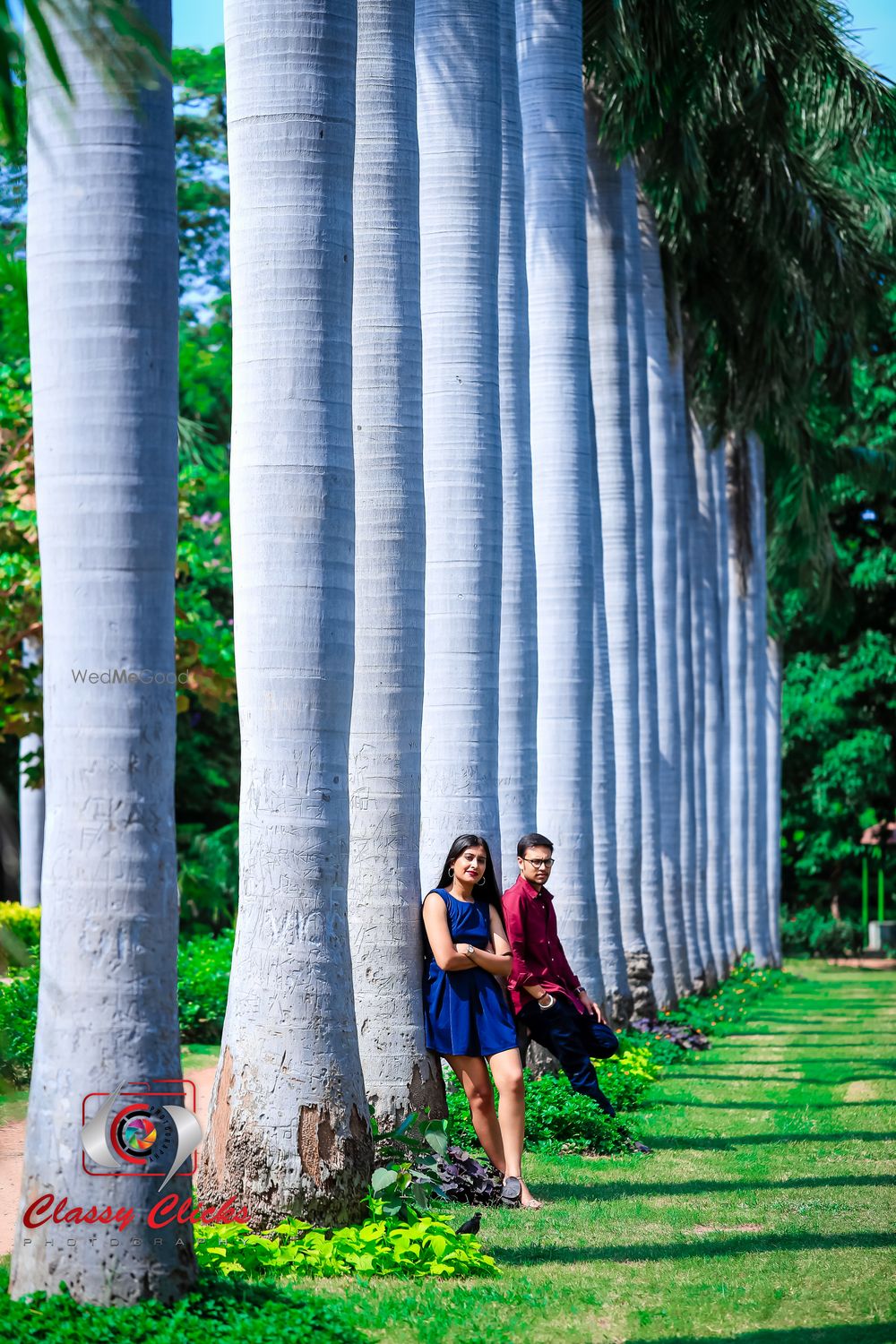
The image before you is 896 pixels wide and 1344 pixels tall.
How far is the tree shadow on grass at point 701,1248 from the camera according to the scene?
7.79 meters

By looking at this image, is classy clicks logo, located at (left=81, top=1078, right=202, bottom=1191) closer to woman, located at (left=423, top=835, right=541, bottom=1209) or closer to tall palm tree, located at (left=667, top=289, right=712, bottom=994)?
woman, located at (left=423, top=835, right=541, bottom=1209)

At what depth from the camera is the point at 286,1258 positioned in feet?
23.4

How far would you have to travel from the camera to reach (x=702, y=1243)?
8.30m

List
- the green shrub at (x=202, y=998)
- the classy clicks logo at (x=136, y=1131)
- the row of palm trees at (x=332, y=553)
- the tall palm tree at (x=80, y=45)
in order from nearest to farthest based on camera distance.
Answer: the tall palm tree at (x=80, y=45) → the classy clicks logo at (x=136, y=1131) → the row of palm trees at (x=332, y=553) → the green shrub at (x=202, y=998)

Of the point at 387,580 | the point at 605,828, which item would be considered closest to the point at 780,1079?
the point at 605,828

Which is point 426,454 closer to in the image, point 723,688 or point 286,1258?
point 286,1258

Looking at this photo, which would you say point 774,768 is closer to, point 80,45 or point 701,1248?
point 701,1248

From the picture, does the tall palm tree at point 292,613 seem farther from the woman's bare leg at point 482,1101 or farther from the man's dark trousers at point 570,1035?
the man's dark trousers at point 570,1035

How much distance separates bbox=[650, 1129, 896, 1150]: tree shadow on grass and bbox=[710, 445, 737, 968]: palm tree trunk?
1758 centimetres

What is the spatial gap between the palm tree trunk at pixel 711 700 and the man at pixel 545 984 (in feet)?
58.8

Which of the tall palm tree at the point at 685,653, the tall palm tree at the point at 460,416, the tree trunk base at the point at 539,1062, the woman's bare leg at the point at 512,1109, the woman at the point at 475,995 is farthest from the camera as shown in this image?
the tall palm tree at the point at 685,653

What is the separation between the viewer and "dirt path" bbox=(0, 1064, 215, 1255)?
838 centimetres

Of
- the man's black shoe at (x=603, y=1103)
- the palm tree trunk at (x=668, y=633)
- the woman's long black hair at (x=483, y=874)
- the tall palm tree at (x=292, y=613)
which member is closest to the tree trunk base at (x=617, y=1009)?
the man's black shoe at (x=603, y=1103)

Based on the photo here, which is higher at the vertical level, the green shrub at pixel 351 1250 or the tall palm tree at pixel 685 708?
the tall palm tree at pixel 685 708
